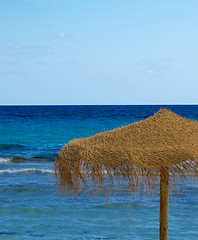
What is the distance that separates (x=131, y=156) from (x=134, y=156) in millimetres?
32

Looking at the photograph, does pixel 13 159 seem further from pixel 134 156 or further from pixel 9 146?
pixel 134 156

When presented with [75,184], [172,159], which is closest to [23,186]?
[75,184]

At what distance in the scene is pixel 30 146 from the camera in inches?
987

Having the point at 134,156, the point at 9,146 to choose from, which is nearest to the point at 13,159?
the point at 9,146

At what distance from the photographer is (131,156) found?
3.56 meters

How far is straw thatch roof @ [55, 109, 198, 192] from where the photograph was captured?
3.60 m

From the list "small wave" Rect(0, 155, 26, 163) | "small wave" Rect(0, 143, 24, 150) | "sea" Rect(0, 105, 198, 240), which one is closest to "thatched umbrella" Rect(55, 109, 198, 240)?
"sea" Rect(0, 105, 198, 240)

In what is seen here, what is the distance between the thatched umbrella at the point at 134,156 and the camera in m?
3.60

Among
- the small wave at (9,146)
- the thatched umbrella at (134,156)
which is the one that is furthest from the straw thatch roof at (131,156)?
the small wave at (9,146)

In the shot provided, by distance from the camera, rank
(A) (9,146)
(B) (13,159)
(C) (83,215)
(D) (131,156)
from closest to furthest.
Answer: (D) (131,156)
(C) (83,215)
(B) (13,159)
(A) (9,146)

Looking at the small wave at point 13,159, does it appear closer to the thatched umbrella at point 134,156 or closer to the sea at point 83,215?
the sea at point 83,215

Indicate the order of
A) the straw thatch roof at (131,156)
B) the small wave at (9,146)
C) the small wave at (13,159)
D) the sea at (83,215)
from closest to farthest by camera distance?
1. the straw thatch roof at (131,156)
2. the sea at (83,215)
3. the small wave at (13,159)
4. the small wave at (9,146)

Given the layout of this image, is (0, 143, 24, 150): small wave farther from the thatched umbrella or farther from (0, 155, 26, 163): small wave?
the thatched umbrella

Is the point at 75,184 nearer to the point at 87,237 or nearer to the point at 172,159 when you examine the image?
the point at 172,159
